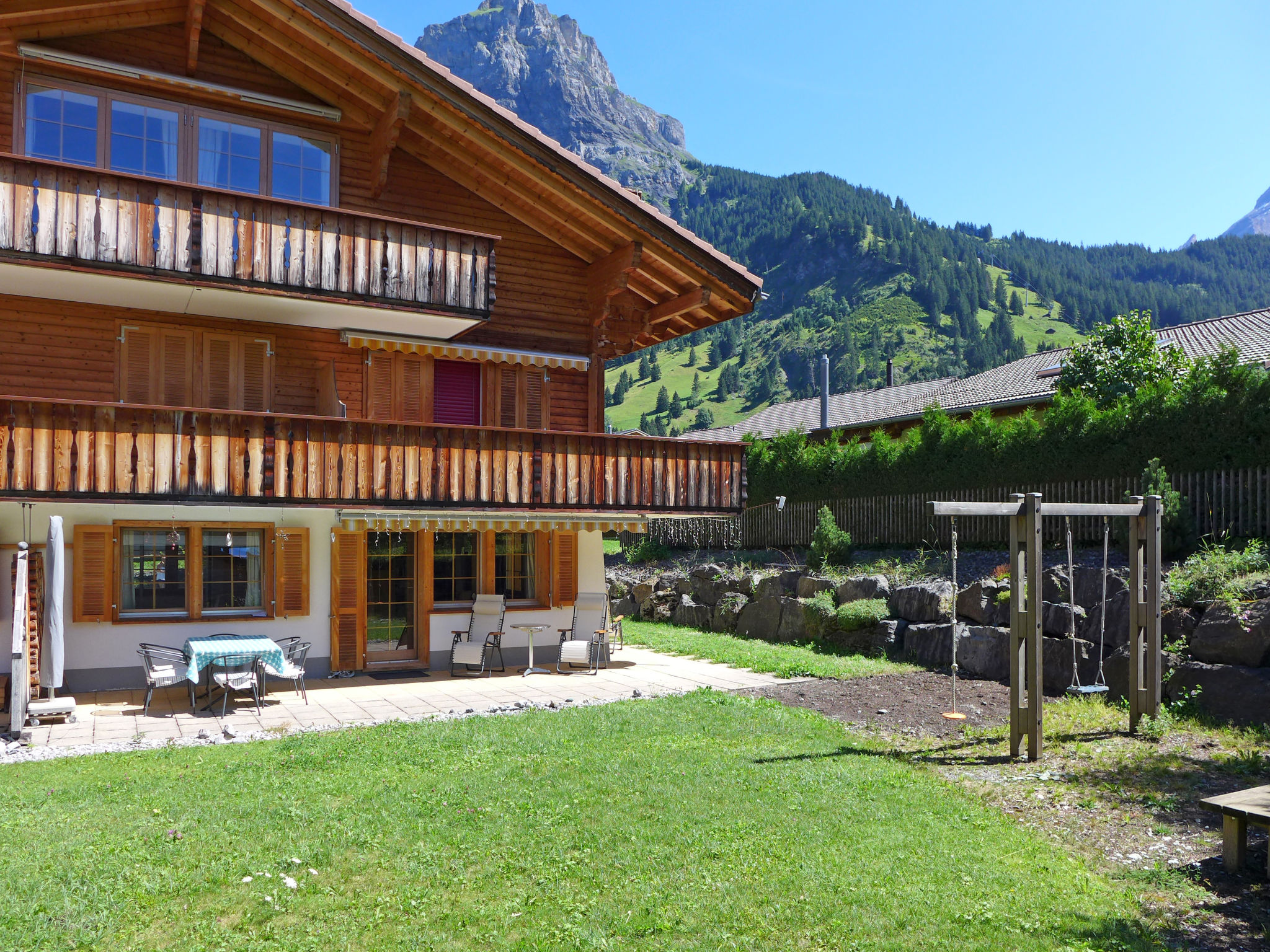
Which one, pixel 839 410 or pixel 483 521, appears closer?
pixel 483 521

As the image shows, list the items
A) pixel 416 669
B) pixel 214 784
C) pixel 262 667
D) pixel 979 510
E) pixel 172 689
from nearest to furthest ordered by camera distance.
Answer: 1. pixel 214 784
2. pixel 979 510
3. pixel 262 667
4. pixel 172 689
5. pixel 416 669

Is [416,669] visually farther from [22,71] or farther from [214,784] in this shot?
[22,71]

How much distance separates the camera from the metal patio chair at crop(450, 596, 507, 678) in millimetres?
15016

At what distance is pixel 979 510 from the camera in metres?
9.11

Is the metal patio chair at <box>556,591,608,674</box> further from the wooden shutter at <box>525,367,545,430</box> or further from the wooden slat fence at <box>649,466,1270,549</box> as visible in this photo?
the wooden slat fence at <box>649,466,1270,549</box>

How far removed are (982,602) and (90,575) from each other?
12.5 metres

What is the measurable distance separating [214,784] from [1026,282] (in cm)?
12807

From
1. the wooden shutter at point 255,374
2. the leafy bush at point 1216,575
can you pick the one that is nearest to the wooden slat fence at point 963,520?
the leafy bush at point 1216,575

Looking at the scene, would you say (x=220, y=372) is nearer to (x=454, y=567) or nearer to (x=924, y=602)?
(x=454, y=567)

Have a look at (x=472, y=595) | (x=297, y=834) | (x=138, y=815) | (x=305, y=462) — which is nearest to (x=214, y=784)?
(x=138, y=815)

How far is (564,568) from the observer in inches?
655

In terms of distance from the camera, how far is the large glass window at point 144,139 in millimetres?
13539

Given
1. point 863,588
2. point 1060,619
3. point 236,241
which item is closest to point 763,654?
point 863,588

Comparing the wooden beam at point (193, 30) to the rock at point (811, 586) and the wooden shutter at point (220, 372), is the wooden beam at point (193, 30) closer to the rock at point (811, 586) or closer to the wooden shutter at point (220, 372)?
the wooden shutter at point (220, 372)
